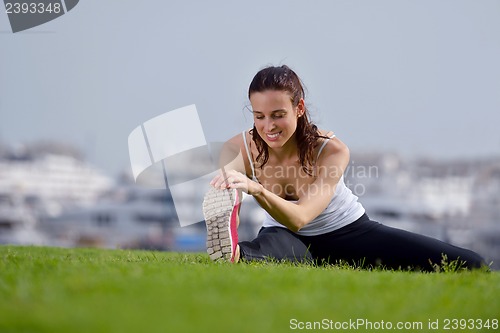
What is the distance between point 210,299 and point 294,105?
9.17 ft

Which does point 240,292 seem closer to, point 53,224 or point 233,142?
point 233,142

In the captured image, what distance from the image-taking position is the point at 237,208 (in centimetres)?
488

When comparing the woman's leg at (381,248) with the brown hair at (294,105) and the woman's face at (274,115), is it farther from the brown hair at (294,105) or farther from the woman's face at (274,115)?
the woman's face at (274,115)

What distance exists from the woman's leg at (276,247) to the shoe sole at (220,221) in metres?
0.30

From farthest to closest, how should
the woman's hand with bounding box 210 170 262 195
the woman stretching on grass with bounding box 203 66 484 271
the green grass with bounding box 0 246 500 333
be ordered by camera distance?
the woman stretching on grass with bounding box 203 66 484 271 < the woman's hand with bounding box 210 170 262 195 < the green grass with bounding box 0 246 500 333

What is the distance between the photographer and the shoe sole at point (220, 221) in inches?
179

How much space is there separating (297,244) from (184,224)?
3.11ft

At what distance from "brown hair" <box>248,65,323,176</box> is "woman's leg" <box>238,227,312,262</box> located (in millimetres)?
562

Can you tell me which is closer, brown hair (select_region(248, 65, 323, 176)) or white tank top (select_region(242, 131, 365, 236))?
brown hair (select_region(248, 65, 323, 176))

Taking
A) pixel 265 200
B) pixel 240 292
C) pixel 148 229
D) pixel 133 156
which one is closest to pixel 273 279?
pixel 240 292

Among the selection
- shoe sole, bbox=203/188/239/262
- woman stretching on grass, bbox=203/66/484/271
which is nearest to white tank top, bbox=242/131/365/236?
woman stretching on grass, bbox=203/66/484/271

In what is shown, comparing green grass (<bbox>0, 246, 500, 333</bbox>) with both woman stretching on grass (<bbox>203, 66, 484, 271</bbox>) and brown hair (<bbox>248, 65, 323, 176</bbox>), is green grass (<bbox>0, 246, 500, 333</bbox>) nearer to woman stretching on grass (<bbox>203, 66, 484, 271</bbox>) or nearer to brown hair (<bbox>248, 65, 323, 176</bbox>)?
woman stretching on grass (<bbox>203, 66, 484, 271</bbox>)

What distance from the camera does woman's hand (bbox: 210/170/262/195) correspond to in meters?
4.20

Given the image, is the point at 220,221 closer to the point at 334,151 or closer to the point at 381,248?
the point at 334,151
